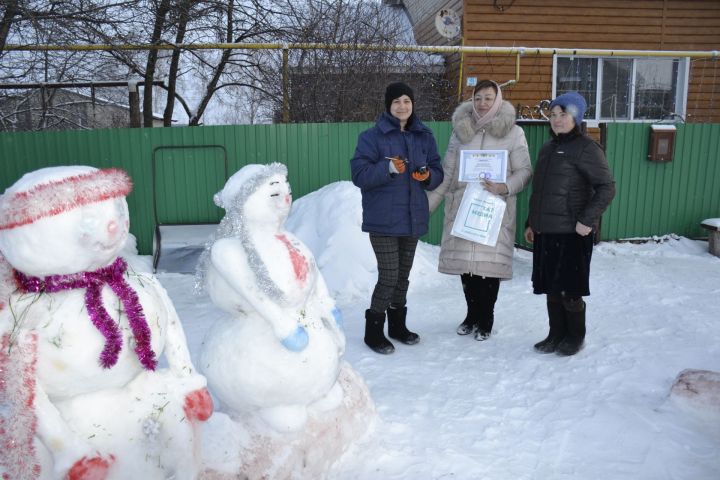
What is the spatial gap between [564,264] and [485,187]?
72 centimetres

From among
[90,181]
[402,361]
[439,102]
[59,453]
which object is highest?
[439,102]

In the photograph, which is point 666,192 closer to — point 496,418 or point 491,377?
point 491,377

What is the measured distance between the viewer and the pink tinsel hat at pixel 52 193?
62.2 inches

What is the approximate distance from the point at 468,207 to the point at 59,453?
291 centimetres

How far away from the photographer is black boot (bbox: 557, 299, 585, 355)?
3713mm

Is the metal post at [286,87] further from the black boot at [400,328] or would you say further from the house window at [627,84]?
the house window at [627,84]

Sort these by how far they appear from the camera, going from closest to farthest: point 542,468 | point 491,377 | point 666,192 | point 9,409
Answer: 1. point 9,409
2. point 542,468
3. point 491,377
4. point 666,192

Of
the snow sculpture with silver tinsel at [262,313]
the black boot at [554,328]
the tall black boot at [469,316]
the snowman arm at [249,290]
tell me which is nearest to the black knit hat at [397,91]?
the tall black boot at [469,316]

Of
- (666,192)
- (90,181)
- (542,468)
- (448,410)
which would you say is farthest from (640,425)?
(666,192)

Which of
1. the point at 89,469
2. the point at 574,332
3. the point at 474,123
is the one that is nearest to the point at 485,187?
the point at 474,123

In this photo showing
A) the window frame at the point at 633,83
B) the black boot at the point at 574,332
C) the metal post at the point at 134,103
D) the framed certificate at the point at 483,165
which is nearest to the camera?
the black boot at the point at 574,332

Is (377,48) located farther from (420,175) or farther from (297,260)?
(297,260)

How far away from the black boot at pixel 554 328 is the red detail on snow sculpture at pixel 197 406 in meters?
2.59

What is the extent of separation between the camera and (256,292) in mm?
2139
